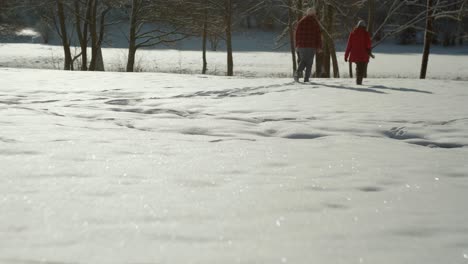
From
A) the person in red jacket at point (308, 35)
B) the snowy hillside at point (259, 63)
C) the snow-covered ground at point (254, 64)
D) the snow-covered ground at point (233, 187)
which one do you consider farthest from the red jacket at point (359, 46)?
the snow-covered ground at point (254, 64)

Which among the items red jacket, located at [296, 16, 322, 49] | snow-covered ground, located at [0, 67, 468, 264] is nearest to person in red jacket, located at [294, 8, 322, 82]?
red jacket, located at [296, 16, 322, 49]

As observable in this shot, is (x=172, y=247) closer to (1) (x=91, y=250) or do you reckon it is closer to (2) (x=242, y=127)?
(1) (x=91, y=250)

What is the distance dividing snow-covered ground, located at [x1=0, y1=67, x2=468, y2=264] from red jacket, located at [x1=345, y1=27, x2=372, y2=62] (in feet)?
14.5

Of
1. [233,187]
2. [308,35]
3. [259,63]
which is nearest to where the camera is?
[233,187]

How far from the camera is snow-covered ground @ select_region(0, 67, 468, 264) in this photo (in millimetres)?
1796

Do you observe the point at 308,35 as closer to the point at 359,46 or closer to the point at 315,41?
the point at 315,41

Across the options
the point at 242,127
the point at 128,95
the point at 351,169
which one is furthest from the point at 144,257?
the point at 128,95

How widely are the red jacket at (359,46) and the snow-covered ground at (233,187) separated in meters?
4.42

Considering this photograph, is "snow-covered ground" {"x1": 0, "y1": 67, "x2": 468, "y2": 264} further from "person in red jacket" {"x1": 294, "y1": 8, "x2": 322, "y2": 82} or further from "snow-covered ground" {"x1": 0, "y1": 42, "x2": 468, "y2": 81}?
"snow-covered ground" {"x1": 0, "y1": 42, "x2": 468, "y2": 81}

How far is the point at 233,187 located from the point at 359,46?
27.3ft

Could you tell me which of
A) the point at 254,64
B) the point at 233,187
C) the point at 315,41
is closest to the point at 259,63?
the point at 254,64

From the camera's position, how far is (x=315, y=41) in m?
10.1

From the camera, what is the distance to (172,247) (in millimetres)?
1789

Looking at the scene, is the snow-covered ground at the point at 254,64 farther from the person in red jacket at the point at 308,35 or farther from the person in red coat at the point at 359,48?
the person in red jacket at the point at 308,35
